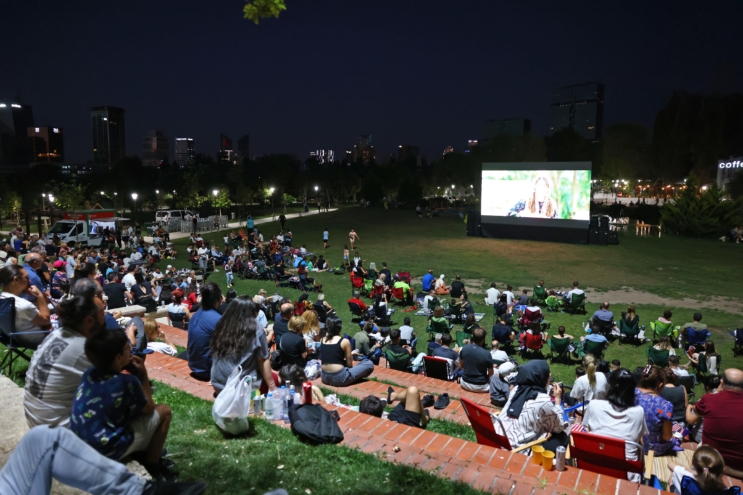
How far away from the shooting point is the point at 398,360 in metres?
8.09

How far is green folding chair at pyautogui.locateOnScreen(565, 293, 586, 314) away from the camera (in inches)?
519

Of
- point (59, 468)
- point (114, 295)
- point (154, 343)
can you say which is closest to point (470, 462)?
point (59, 468)

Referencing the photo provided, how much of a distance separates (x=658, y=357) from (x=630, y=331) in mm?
2145

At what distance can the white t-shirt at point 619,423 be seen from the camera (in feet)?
13.9

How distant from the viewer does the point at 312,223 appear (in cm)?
4019

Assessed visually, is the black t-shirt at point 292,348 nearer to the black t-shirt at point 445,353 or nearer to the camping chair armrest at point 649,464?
the black t-shirt at point 445,353

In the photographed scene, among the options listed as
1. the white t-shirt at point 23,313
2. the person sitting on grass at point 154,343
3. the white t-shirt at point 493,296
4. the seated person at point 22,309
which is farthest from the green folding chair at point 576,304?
the white t-shirt at point 23,313

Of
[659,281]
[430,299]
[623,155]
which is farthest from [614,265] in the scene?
[623,155]

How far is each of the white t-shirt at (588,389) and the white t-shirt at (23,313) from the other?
644cm

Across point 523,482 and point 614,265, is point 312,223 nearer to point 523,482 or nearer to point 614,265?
point 614,265

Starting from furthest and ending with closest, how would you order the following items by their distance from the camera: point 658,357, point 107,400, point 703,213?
point 703,213 < point 658,357 < point 107,400

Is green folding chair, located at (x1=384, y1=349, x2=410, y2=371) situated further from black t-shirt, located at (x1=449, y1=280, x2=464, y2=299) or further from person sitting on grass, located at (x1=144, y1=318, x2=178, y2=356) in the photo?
black t-shirt, located at (x1=449, y1=280, x2=464, y2=299)

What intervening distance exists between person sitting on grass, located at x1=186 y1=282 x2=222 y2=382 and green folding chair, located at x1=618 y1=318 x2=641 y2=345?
915cm

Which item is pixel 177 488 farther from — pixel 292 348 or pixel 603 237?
pixel 603 237
